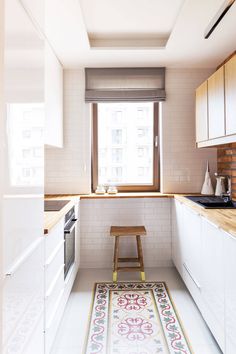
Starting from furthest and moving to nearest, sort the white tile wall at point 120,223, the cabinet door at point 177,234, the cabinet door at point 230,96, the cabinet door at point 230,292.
→ the white tile wall at point 120,223 → the cabinet door at point 177,234 → the cabinet door at point 230,96 → the cabinet door at point 230,292

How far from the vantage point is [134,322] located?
2207 millimetres

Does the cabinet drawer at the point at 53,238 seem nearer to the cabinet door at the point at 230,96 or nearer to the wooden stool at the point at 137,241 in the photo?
the wooden stool at the point at 137,241

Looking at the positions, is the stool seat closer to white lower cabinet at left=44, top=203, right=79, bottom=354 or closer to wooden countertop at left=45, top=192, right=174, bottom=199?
wooden countertop at left=45, top=192, right=174, bottom=199

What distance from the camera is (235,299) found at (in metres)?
1.49

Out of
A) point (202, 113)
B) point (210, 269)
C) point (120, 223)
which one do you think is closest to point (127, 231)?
point (120, 223)

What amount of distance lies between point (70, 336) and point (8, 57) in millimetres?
1879

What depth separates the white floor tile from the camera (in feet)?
6.30


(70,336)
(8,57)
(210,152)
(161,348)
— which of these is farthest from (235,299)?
(210,152)

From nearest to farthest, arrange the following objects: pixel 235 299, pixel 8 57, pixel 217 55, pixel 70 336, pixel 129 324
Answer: pixel 8 57 < pixel 235 299 < pixel 70 336 < pixel 129 324 < pixel 217 55

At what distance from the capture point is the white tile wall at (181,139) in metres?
3.44

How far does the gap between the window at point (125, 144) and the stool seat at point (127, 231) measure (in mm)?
584

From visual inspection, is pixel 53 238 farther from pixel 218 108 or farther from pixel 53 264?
pixel 218 108

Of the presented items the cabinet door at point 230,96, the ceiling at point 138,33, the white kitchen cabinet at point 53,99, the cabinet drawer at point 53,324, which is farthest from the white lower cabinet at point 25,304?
the ceiling at point 138,33

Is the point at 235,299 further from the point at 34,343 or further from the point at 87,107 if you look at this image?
the point at 87,107
